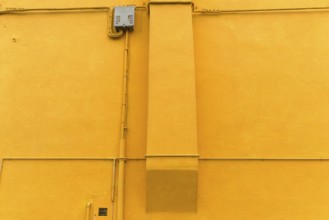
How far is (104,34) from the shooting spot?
4.93 m

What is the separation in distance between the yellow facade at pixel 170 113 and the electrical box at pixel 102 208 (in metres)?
0.02

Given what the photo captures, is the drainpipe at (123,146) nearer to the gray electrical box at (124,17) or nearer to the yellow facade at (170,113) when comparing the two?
the yellow facade at (170,113)

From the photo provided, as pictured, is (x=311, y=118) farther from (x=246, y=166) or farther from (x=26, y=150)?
(x=26, y=150)

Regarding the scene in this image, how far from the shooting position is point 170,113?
408 cm

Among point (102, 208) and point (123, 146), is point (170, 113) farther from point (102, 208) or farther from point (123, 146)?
point (102, 208)

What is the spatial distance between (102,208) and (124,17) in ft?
8.57

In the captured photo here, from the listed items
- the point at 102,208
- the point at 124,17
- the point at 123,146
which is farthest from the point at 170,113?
the point at 124,17

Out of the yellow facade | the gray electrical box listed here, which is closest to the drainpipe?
the yellow facade

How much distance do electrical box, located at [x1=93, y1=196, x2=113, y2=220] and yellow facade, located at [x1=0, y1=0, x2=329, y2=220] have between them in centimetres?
2

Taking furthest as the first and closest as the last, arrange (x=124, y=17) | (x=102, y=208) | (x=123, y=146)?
(x=124, y=17)
(x=123, y=146)
(x=102, y=208)

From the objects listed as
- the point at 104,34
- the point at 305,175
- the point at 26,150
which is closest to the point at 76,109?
the point at 26,150

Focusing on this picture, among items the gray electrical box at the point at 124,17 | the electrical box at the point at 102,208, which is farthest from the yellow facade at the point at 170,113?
the gray electrical box at the point at 124,17

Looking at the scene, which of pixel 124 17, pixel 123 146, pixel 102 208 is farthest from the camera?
pixel 124 17

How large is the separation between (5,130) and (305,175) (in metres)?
3.74
